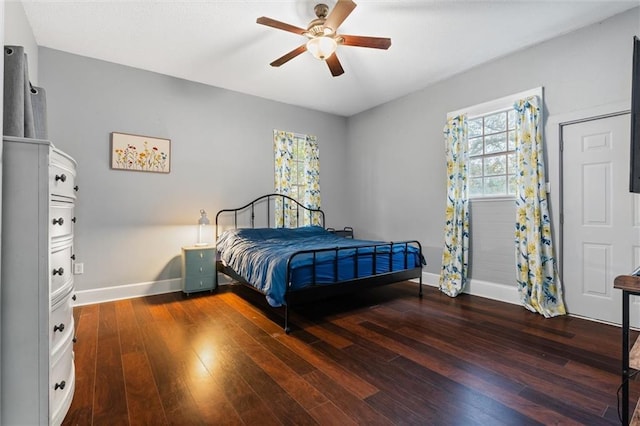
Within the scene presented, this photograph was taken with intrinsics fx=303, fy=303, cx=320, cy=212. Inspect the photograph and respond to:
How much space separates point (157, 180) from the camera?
3.83 m

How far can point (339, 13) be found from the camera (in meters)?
2.24

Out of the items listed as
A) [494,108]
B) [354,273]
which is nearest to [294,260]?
[354,273]

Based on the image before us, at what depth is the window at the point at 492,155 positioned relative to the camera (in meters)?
3.45

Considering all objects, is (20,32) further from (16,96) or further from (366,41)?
(366,41)

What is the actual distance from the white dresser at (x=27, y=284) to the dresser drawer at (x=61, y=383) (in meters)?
0.02

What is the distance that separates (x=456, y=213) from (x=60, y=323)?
148 inches

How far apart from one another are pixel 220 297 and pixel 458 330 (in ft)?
8.59

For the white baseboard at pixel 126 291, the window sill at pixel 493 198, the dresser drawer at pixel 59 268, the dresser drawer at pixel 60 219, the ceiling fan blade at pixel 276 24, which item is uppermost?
the ceiling fan blade at pixel 276 24

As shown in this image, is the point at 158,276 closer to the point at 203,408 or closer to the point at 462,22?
the point at 203,408

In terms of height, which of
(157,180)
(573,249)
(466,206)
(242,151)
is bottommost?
(573,249)

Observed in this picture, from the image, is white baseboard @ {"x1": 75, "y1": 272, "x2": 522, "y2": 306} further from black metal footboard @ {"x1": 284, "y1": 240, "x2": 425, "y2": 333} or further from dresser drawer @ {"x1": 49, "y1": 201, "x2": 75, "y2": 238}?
dresser drawer @ {"x1": 49, "y1": 201, "x2": 75, "y2": 238}

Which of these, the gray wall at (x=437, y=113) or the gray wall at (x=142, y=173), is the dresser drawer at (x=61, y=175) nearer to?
the gray wall at (x=142, y=173)

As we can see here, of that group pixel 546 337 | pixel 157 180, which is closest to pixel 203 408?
pixel 546 337

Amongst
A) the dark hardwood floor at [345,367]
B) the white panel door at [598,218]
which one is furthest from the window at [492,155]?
the dark hardwood floor at [345,367]
